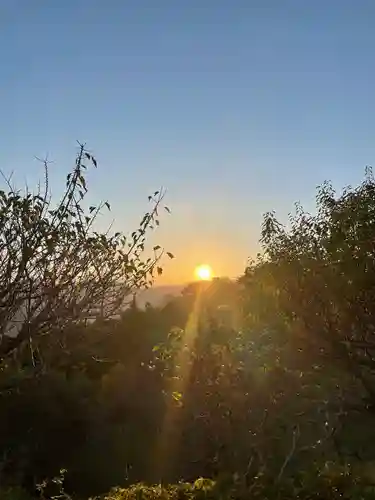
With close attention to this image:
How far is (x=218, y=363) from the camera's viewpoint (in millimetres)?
6863

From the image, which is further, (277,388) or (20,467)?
(20,467)

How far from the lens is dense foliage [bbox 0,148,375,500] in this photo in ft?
14.9

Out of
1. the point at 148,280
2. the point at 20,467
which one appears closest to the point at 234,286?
the point at 148,280

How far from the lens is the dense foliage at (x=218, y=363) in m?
4.54

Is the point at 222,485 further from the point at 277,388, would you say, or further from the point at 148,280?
the point at 148,280

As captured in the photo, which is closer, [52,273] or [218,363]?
[52,273]

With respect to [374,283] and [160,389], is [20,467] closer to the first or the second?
[160,389]

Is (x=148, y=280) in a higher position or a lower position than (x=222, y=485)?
higher

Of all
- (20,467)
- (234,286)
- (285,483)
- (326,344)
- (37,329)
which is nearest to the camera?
(37,329)

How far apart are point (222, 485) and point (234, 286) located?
2.74 metres

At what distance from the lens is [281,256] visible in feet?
19.3

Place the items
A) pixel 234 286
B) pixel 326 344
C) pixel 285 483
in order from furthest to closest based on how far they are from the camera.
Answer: pixel 234 286
pixel 326 344
pixel 285 483

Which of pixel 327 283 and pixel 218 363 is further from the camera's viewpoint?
pixel 218 363

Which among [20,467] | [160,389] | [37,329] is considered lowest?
[20,467]
